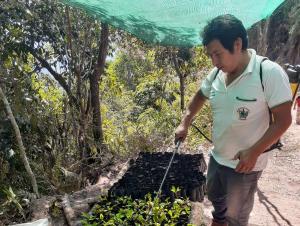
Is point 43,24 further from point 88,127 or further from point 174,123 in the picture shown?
point 174,123

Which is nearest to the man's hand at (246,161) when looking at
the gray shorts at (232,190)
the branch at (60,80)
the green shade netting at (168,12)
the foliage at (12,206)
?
the gray shorts at (232,190)

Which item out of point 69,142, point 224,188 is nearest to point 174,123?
point 69,142

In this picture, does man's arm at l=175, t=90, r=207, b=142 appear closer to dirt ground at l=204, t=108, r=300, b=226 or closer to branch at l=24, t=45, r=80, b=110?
dirt ground at l=204, t=108, r=300, b=226

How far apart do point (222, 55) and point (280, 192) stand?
280cm

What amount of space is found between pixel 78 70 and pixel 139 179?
60.3 inches

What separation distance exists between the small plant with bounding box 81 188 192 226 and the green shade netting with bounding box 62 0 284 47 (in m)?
1.49

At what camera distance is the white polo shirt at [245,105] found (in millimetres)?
1771

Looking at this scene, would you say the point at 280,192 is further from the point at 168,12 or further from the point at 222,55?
the point at 222,55

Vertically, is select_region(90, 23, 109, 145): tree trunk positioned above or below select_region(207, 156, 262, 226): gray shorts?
above

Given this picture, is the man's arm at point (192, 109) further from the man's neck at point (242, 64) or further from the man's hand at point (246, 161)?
the man's hand at point (246, 161)

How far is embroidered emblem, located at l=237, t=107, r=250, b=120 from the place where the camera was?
6.18 feet

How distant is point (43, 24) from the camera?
13.6ft

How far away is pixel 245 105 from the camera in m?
1.87

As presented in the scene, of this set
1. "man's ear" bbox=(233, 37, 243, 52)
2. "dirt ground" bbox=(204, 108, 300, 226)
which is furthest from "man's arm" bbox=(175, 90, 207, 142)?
"dirt ground" bbox=(204, 108, 300, 226)
